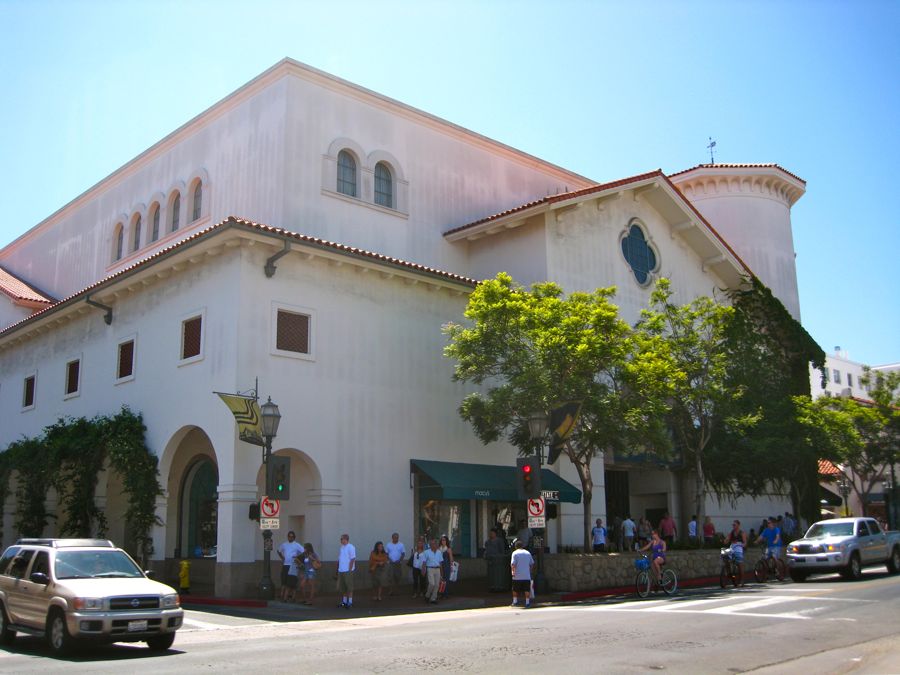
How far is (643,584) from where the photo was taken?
1989 cm

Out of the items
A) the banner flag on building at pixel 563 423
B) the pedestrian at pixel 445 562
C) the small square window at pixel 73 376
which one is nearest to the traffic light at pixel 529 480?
the banner flag on building at pixel 563 423

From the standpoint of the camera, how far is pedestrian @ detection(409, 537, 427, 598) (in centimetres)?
2092

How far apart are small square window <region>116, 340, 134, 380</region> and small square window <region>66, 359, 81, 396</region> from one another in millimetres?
3028

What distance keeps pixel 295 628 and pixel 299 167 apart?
16342mm

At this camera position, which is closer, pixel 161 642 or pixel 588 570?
pixel 161 642

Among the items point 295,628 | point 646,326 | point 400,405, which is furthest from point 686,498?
point 295,628

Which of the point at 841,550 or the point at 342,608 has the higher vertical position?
the point at 841,550

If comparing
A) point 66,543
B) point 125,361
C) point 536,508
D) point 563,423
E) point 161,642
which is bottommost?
point 161,642

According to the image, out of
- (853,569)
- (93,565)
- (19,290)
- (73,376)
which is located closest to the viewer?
(93,565)

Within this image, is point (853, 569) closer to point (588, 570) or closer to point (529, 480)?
point (588, 570)

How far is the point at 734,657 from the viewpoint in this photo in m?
10.9

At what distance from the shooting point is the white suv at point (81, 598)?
1188 centimetres

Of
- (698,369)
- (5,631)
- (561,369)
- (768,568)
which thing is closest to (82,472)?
(5,631)

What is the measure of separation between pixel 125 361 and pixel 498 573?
12798 millimetres
